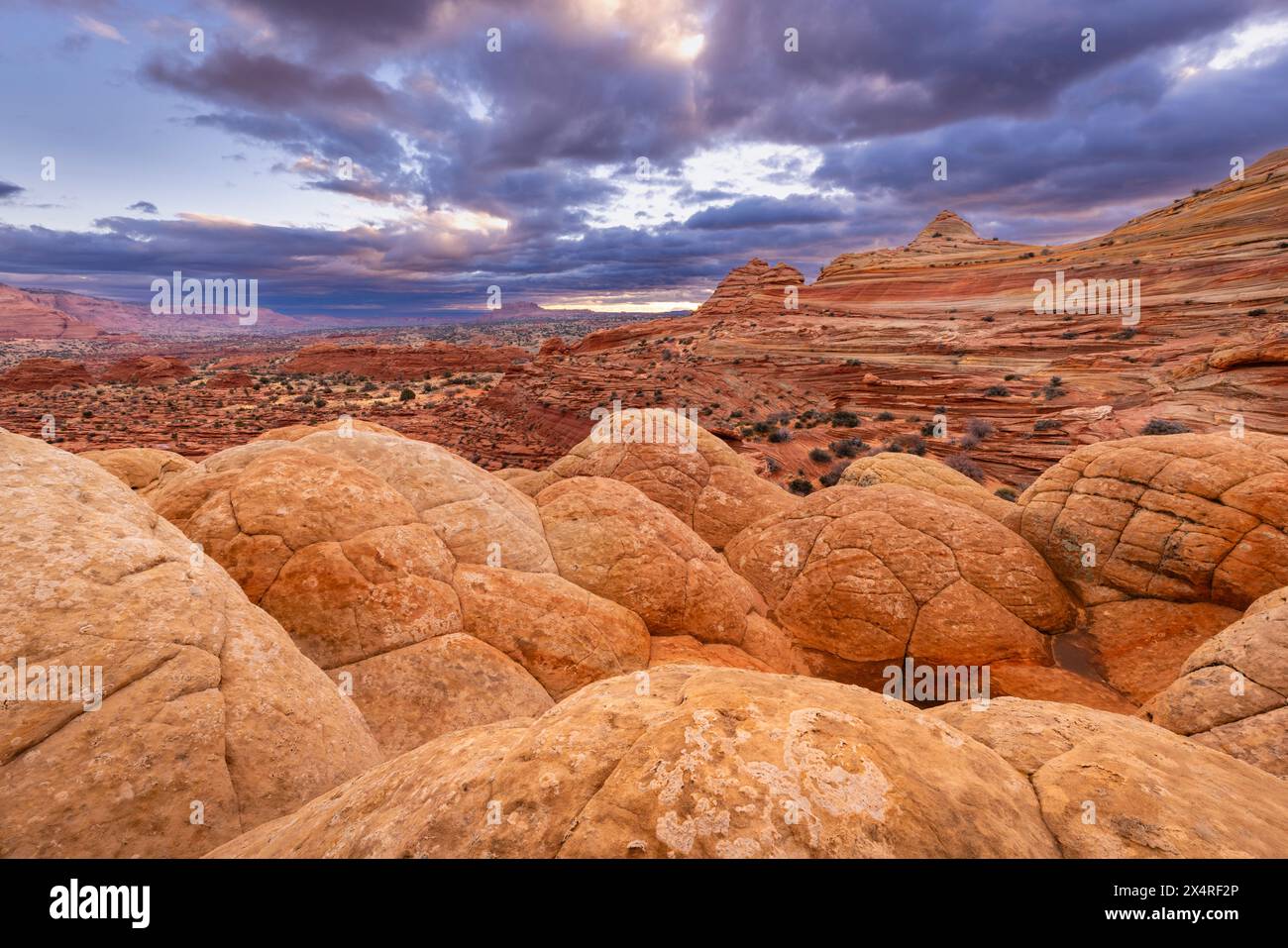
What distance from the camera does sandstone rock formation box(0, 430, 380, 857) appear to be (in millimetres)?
3477

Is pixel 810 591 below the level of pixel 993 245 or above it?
below

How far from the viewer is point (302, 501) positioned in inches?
279

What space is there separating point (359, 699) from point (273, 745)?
1.59m

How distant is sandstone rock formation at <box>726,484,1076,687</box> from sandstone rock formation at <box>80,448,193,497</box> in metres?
12.5

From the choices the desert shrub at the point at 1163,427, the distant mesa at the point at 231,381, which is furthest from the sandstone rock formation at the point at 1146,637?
the distant mesa at the point at 231,381

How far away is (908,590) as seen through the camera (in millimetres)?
10945

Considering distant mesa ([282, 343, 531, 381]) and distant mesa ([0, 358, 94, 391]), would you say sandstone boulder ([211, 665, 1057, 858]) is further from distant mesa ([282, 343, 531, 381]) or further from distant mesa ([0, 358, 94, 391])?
distant mesa ([0, 358, 94, 391])

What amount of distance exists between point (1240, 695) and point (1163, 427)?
27.0 meters

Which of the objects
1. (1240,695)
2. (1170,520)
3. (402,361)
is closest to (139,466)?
(1240,695)

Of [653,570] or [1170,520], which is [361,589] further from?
[1170,520]

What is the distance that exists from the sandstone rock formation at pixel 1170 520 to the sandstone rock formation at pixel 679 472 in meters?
5.96
